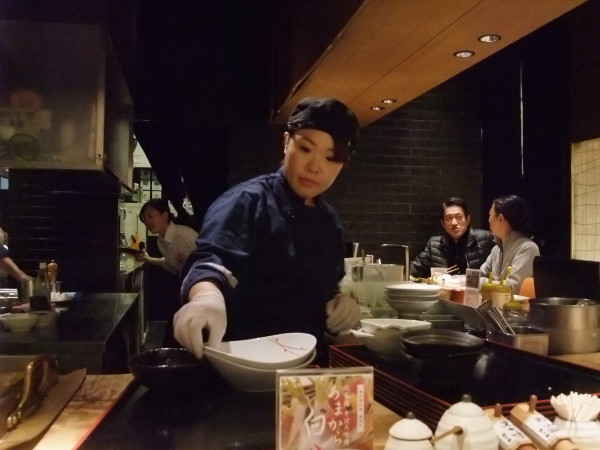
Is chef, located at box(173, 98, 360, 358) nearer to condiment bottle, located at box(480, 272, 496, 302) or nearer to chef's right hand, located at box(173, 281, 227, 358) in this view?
chef's right hand, located at box(173, 281, 227, 358)

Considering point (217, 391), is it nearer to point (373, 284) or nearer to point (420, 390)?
point (420, 390)

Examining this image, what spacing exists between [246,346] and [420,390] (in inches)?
16.8

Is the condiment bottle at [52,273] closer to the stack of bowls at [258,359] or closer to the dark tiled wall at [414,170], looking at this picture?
the dark tiled wall at [414,170]

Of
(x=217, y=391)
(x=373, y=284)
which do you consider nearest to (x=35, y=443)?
(x=217, y=391)

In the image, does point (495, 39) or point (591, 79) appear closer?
point (495, 39)

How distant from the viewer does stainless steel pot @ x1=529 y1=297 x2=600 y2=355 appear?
183 centimetres

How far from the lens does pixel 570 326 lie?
1.83m

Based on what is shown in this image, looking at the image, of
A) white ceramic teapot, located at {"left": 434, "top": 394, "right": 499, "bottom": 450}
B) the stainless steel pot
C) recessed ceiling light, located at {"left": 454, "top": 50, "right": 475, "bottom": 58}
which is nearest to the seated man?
recessed ceiling light, located at {"left": 454, "top": 50, "right": 475, "bottom": 58}

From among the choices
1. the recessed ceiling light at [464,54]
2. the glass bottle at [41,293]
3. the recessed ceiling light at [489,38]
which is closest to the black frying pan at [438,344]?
the recessed ceiling light at [489,38]

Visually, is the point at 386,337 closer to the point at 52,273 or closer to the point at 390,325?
the point at 390,325

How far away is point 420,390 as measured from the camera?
1099 mm

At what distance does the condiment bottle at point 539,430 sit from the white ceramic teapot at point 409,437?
0.60 feet

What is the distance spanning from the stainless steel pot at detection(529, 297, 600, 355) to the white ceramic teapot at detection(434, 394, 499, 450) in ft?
3.66

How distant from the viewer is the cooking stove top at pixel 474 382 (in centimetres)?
107
